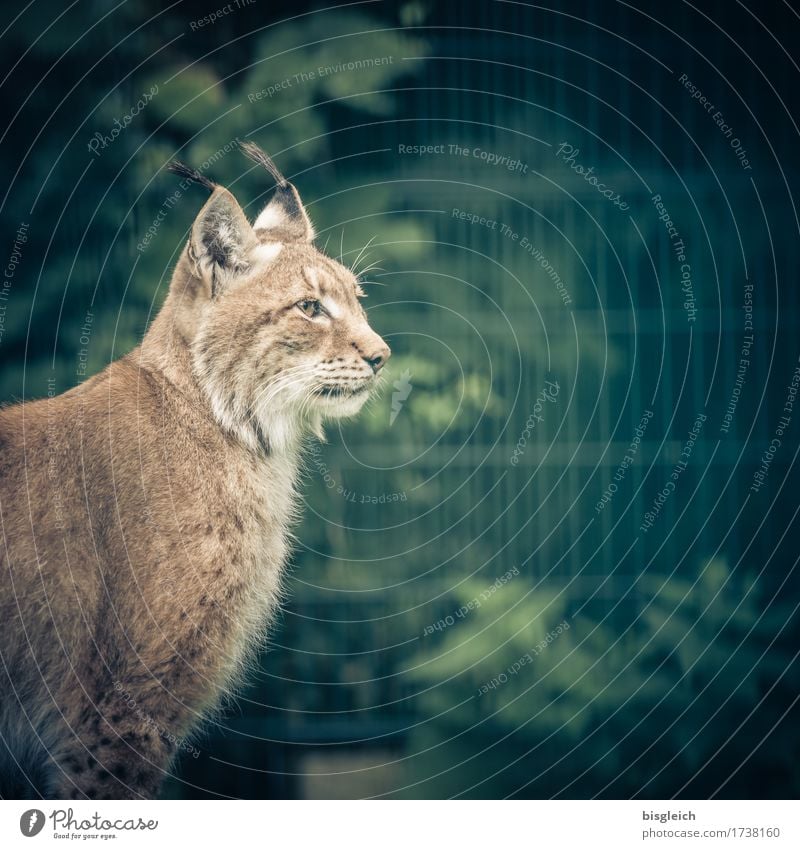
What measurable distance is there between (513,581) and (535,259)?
1.32 meters

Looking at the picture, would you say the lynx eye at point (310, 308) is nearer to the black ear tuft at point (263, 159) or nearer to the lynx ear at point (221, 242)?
the lynx ear at point (221, 242)

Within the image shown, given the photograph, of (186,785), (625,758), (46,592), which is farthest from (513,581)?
(46,592)

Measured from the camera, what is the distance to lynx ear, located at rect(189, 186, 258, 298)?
3.66 meters

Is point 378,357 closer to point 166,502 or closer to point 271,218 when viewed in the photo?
point 271,218

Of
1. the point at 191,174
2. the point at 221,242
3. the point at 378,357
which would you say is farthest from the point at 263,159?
the point at 378,357

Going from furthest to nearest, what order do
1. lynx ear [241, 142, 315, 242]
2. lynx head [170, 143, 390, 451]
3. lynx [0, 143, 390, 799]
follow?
1. lynx ear [241, 142, 315, 242]
2. lynx head [170, 143, 390, 451]
3. lynx [0, 143, 390, 799]

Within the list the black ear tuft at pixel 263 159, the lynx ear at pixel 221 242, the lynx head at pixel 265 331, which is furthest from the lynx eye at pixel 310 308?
the black ear tuft at pixel 263 159

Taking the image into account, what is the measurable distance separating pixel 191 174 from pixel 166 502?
1.21m

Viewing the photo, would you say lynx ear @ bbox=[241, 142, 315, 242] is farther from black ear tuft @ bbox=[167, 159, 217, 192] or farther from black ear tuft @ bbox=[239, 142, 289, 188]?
black ear tuft @ bbox=[167, 159, 217, 192]

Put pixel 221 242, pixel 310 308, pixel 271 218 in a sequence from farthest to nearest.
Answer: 1. pixel 271 218
2. pixel 310 308
3. pixel 221 242

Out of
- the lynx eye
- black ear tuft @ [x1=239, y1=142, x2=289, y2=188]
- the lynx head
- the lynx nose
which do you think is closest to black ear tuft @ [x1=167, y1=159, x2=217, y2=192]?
the lynx head

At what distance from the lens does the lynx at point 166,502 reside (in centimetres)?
366

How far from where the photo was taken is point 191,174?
3.77 meters

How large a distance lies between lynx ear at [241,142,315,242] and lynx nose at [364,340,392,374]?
0.54 m
